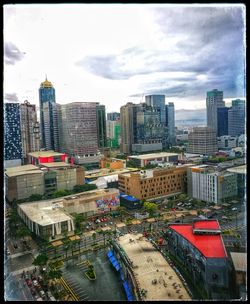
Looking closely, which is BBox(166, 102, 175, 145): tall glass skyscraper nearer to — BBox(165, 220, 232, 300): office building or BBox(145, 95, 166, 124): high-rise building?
BBox(145, 95, 166, 124): high-rise building

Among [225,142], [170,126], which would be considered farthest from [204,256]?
[170,126]

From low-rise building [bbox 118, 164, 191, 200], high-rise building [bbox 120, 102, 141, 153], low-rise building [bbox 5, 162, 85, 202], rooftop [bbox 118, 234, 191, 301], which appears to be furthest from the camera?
high-rise building [bbox 120, 102, 141, 153]

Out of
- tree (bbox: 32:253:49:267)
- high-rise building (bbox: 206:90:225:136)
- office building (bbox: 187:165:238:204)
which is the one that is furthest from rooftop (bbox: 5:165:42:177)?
high-rise building (bbox: 206:90:225:136)

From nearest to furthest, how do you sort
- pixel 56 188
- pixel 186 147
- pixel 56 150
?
pixel 56 188
pixel 56 150
pixel 186 147

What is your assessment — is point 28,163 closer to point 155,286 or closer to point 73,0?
point 155,286

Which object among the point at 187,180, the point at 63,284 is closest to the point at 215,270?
the point at 63,284

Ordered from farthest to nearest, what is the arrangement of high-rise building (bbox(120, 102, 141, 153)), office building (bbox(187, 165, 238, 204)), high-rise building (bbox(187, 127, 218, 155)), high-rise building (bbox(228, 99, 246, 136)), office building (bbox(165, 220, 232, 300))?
high-rise building (bbox(120, 102, 141, 153)) < high-rise building (bbox(187, 127, 218, 155)) < office building (bbox(187, 165, 238, 204)) < office building (bbox(165, 220, 232, 300)) < high-rise building (bbox(228, 99, 246, 136))

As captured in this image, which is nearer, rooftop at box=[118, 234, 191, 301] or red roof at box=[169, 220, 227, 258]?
rooftop at box=[118, 234, 191, 301]
